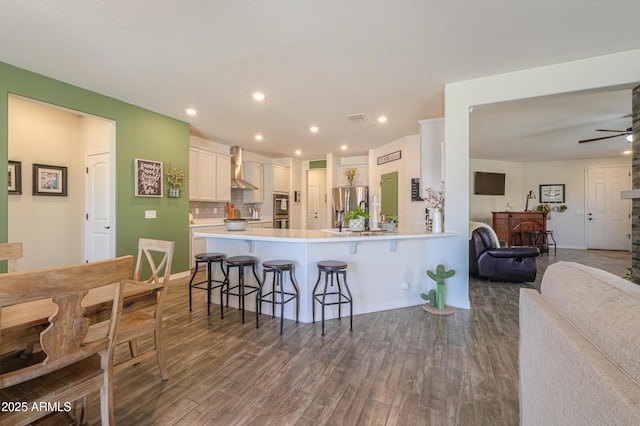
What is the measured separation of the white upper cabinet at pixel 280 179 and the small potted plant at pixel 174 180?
9.73 feet

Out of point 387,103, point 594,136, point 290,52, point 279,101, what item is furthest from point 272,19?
point 594,136

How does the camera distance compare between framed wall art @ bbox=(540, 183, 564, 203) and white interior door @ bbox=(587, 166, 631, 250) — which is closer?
white interior door @ bbox=(587, 166, 631, 250)

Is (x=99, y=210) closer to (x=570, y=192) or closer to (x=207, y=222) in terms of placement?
(x=207, y=222)

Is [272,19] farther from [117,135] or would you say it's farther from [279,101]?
[117,135]

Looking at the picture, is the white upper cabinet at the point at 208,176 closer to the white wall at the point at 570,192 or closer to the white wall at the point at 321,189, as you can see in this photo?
the white wall at the point at 321,189

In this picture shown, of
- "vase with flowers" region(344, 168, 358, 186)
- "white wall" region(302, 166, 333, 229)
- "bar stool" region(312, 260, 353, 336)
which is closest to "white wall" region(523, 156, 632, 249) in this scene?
"vase with flowers" region(344, 168, 358, 186)

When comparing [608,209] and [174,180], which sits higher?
[174,180]

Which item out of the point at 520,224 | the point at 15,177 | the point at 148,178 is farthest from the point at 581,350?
the point at 520,224

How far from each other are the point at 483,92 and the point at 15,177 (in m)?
6.17

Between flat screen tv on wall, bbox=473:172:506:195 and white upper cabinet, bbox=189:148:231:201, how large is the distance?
705 cm

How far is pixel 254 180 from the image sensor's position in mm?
6949

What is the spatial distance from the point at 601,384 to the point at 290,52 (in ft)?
9.58

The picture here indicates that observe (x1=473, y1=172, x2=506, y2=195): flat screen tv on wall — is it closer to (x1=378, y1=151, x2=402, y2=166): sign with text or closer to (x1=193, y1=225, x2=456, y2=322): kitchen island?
(x1=378, y1=151, x2=402, y2=166): sign with text

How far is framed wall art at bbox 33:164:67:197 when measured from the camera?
12.6 feet
